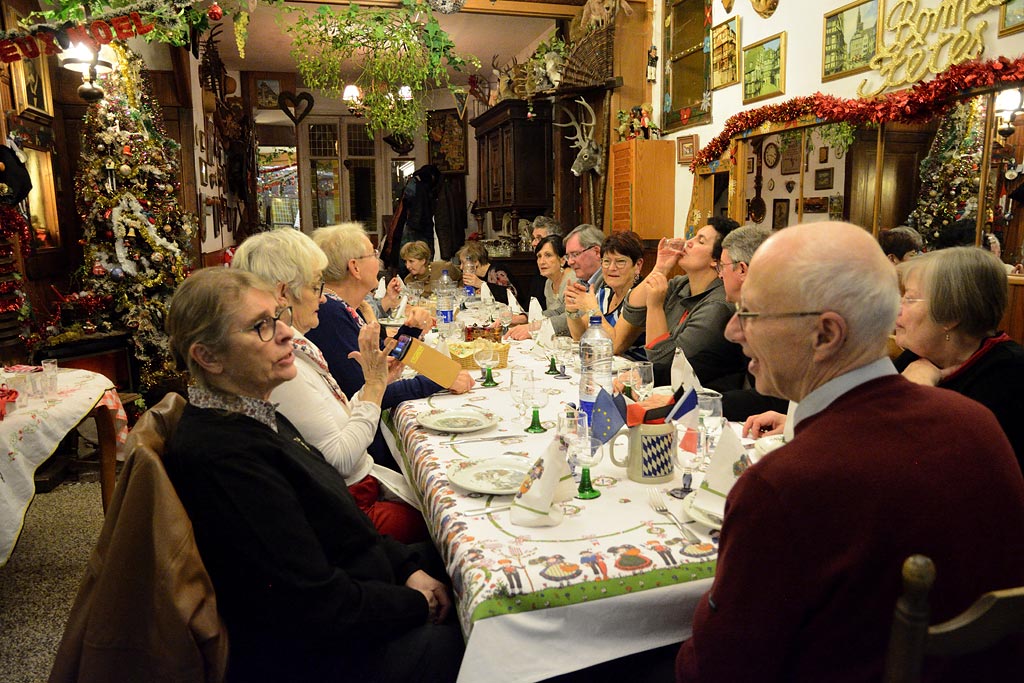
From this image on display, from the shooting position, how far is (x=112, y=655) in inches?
53.6

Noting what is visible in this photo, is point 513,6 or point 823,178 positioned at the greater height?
point 513,6

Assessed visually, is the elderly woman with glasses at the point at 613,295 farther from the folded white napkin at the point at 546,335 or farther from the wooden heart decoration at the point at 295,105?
the wooden heart decoration at the point at 295,105

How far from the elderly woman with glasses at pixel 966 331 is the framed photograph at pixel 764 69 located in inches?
133

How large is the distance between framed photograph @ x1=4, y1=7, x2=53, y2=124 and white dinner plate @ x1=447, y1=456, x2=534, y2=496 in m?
4.58

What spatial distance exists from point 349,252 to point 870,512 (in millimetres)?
2582

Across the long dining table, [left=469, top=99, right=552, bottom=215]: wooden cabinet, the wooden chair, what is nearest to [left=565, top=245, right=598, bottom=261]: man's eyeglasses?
the long dining table

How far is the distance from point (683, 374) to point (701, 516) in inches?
33.1

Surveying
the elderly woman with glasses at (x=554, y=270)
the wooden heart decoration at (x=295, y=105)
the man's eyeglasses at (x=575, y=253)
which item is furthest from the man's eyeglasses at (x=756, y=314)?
the wooden heart decoration at (x=295, y=105)

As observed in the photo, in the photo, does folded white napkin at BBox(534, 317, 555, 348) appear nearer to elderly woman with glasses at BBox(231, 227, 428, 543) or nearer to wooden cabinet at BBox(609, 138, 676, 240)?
elderly woman with glasses at BBox(231, 227, 428, 543)

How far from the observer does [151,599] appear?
135 centimetres

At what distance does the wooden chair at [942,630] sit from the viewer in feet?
2.77

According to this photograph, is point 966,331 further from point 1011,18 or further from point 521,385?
point 1011,18

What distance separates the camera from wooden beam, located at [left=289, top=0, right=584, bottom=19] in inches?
263

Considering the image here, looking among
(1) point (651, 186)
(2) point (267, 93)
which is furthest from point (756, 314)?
(2) point (267, 93)
